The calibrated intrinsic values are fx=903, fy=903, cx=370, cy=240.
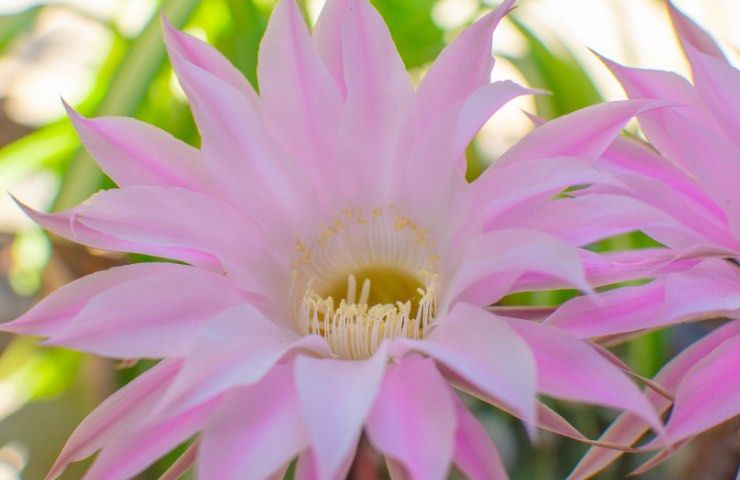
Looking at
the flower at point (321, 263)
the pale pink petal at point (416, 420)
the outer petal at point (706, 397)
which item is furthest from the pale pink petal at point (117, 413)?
the outer petal at point (706, 397)

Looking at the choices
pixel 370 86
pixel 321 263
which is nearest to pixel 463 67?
pixel 370 86

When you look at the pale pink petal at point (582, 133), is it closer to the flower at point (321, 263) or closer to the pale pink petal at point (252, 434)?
the flower at point (321, 263)

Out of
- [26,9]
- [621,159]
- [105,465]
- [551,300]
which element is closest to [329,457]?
[105,465]

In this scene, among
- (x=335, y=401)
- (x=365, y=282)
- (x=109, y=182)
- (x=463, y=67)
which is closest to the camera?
(x=335, y=401)

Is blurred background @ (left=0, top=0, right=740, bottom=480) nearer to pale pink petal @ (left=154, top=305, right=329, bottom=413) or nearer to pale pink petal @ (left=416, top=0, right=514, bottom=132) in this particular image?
pale pink petal @ (left=416, top=0, right=514, bottom=132)

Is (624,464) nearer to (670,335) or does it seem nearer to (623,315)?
(670,335)

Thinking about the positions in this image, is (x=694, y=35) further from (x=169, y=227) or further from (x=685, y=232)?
(x=169, y=227)
